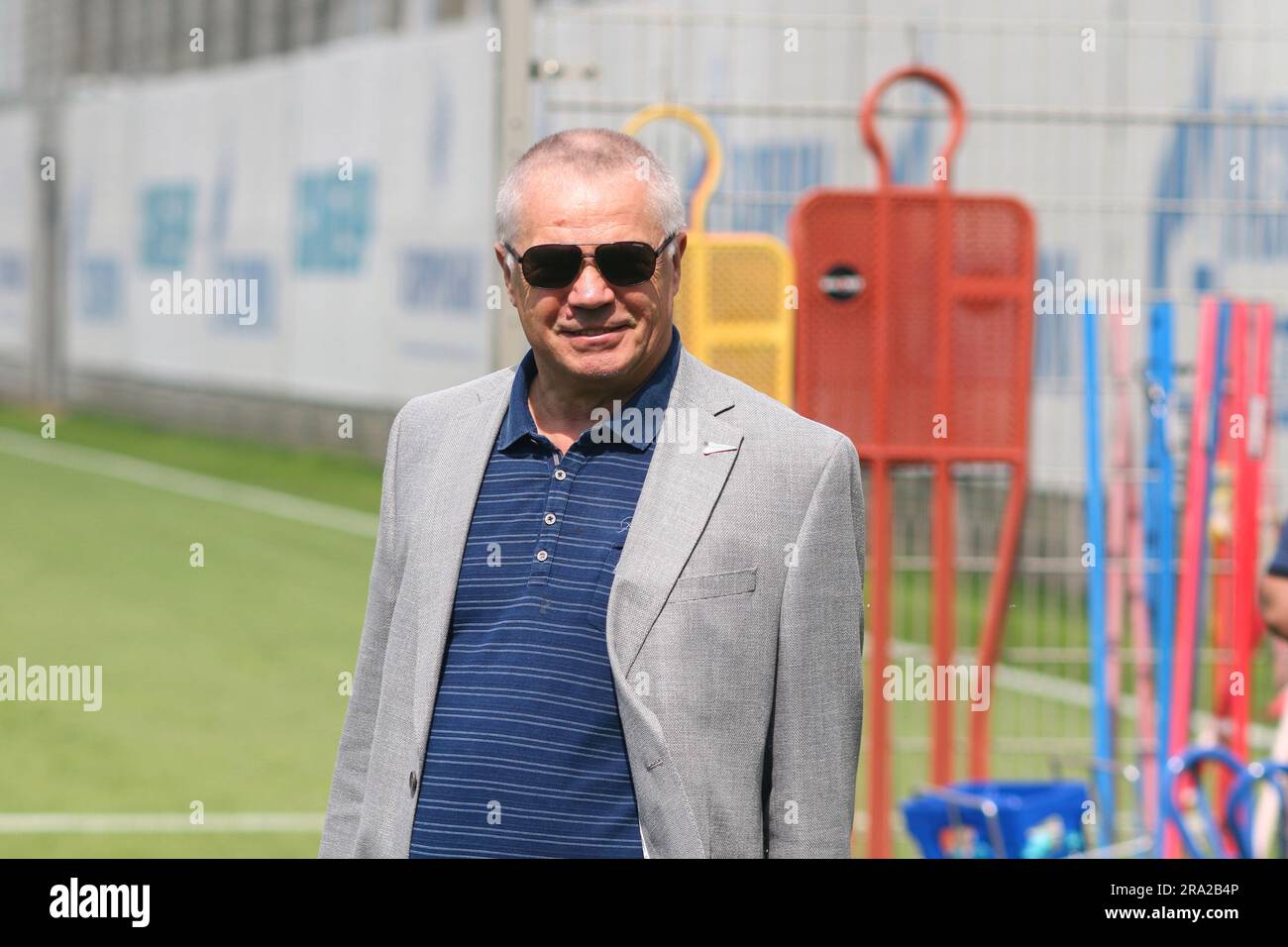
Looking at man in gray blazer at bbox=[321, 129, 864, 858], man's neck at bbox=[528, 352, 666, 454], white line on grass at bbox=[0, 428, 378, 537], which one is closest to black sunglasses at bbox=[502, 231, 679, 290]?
man in gray blazer at bbox=[321, 129, 864, 858]

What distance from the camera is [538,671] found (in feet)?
9.30

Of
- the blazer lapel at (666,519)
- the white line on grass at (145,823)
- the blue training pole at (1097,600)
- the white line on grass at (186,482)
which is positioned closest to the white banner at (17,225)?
the white line on grass at (186,482)

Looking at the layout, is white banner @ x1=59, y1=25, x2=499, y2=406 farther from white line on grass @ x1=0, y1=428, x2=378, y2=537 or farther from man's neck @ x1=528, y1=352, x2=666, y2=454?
man's neck @ x1=528, y1=352, x2=666, y2=454

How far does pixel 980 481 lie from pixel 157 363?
1818 cm

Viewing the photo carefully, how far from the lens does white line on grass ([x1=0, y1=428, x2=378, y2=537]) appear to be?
16016 mm

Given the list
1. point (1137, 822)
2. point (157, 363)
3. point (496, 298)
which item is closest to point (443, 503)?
point (496, 298)

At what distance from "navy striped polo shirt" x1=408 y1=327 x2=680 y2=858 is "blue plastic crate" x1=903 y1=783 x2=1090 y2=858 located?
2.99m

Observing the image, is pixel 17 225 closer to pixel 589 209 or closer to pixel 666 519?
pixel 589 209

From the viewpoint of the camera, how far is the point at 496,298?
5430mm

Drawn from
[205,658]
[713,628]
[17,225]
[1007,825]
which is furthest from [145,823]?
[17,225]

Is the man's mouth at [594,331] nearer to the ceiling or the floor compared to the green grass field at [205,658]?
nearer to the ceiling

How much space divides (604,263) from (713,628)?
54cm

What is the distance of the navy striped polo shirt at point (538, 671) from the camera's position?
2.81 meters

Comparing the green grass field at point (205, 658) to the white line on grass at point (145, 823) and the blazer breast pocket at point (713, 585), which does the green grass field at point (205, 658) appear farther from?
the blazer breast pocket at point (713, 585)
